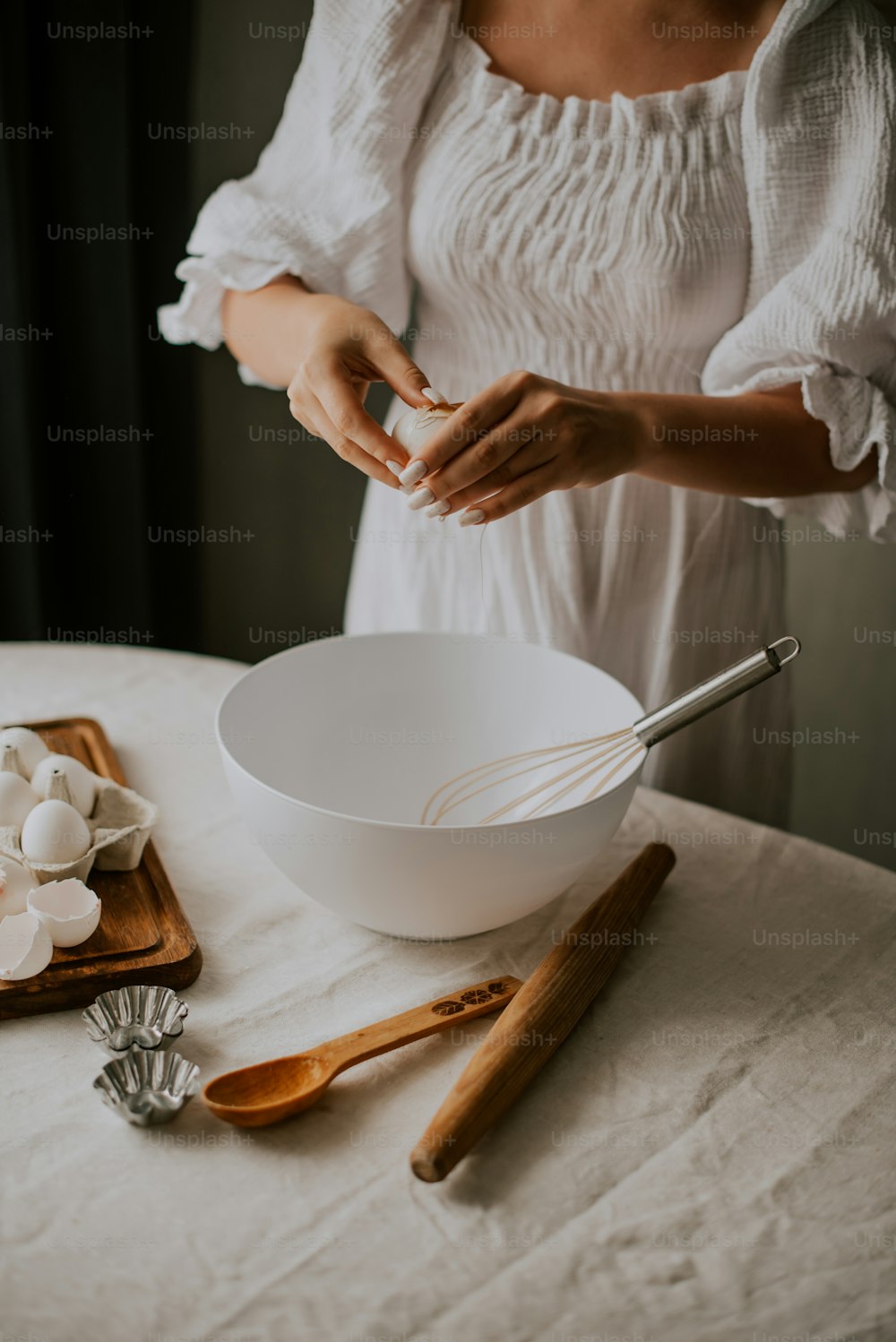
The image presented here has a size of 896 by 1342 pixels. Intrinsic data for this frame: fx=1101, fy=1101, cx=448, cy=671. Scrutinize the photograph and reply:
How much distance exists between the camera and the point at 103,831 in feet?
Result: 2.79

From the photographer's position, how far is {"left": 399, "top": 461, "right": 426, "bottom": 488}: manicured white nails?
789 millimetres

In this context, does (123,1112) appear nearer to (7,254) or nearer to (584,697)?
(584,697)

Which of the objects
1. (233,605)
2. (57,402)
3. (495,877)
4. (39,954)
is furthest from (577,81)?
(233,605)

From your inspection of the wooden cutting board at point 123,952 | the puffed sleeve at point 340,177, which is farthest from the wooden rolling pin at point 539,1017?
the puffed sleeve at point 340,177

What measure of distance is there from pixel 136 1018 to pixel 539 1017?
0.86 ft

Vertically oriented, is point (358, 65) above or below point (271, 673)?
above

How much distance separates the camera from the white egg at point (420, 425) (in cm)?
82

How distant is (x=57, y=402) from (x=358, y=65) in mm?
973

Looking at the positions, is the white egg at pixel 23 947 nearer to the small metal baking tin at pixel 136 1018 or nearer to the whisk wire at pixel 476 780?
the small metal baking tin at pixel 136 1018

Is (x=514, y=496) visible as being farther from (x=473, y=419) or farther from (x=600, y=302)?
(x=600, y=302)

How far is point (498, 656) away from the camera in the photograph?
3.33 ft

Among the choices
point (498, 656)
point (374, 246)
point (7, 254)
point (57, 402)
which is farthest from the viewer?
point (57, 402)

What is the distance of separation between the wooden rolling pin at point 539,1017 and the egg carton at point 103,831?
322 mm

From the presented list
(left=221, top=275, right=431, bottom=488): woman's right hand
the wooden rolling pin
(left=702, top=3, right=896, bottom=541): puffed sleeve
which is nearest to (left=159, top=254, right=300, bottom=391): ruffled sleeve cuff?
(left=221, top=275, right=431, bottom=488): woman's right hand
